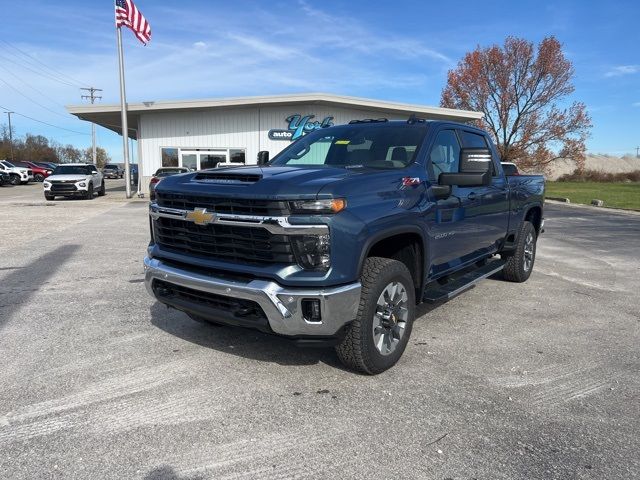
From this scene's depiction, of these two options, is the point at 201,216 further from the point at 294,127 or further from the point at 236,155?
the point at 294,127

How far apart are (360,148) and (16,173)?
1505 inches

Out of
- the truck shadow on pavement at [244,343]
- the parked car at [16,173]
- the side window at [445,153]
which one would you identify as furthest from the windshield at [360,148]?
the parked car at [16,173]

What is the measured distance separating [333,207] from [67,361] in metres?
2.50

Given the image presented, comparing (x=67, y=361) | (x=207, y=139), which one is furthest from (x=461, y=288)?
(x=207, y=139)

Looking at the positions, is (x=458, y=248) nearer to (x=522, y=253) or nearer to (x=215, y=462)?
(x=522, y=253)

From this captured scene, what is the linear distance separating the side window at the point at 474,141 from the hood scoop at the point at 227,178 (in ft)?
8.43

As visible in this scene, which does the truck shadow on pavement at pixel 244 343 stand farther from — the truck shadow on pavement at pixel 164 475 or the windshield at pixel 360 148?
the windshield at pixel 360 148

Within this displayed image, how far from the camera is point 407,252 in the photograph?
4039mm

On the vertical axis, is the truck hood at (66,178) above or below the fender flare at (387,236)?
below

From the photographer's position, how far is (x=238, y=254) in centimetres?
344

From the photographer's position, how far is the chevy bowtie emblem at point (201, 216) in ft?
11.5

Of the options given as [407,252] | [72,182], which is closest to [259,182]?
[407,252]

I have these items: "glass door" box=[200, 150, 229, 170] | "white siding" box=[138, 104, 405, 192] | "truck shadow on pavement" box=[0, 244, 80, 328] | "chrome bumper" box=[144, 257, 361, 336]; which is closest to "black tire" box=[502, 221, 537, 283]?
"chrome bumper" box=[144, 257, 361, 336]

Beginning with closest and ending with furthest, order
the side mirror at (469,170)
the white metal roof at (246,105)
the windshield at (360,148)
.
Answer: the side mirror at (469,170) → the windshield at (360,148) → the white metal roof at (246,105)
